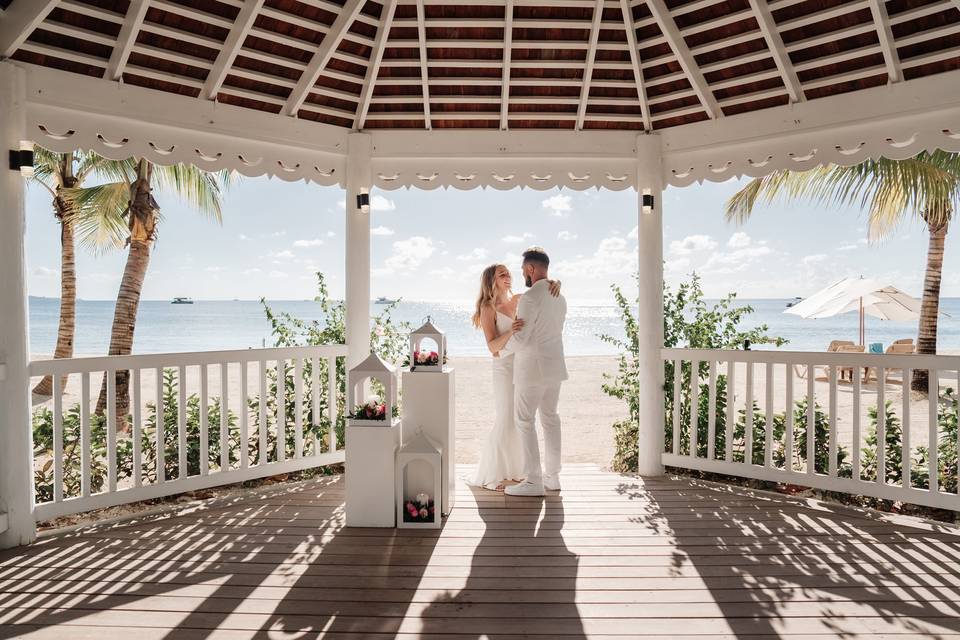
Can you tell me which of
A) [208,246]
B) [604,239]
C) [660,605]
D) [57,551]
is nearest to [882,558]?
[660,605]

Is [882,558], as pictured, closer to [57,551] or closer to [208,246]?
[57,551]

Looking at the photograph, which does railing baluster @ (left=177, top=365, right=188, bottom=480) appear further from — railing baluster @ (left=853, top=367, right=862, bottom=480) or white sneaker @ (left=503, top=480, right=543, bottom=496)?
railing baluster @ (left=853, top=367, right=862, bottom=480)

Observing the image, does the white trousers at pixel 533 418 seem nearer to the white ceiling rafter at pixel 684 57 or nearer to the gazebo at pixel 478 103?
the gazebo at pixel 478 103

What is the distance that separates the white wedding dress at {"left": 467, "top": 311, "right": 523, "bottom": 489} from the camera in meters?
4.65

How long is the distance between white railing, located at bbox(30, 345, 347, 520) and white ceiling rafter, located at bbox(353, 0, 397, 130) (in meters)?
1.88

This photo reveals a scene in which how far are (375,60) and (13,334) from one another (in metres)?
2.95

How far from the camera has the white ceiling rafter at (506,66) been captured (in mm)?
4238

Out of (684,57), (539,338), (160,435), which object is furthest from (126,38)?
(684,57)

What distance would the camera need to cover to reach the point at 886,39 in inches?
150

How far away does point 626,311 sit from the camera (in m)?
6.01

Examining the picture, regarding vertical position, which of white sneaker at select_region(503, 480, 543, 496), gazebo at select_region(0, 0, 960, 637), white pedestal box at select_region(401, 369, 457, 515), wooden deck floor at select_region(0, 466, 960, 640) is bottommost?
wooden deck floor at select_region(0, 466, 960, 640)

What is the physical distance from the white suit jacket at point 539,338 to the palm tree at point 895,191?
4271 mm

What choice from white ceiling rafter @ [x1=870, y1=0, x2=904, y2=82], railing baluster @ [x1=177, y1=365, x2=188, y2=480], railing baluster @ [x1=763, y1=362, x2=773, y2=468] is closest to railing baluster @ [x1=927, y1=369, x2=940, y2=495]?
railing baluster @ [x1=763, y1=362, x2=773, y2=468]

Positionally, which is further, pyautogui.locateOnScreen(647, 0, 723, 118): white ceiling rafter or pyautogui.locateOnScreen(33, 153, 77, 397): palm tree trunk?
pyautogui.locateOnScreen(33, 153, 77, 397): palm tree trunk
